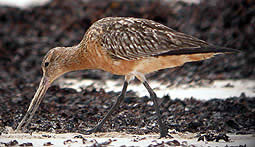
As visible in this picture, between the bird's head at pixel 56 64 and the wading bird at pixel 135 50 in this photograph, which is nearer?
the wading bird at pixel 135 50

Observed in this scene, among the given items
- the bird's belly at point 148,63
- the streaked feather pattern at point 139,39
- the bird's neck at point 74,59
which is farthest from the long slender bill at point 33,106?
the streaked feather pattern at point 139,39

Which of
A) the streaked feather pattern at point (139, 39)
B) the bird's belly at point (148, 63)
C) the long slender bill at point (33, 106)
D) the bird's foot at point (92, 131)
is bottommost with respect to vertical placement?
the bird's foot at point (92, 131)

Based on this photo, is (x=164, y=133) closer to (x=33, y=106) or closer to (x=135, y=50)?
(x=135, y=50)

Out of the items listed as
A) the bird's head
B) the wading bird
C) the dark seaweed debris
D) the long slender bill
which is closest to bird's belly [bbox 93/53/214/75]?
the wading bird

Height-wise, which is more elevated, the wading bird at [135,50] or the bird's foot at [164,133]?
the wading bird at [135,50]

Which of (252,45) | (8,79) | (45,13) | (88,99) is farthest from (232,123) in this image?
(45,13)

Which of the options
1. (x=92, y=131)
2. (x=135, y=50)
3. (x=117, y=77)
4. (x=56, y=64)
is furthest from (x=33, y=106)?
(x=117, y=77)

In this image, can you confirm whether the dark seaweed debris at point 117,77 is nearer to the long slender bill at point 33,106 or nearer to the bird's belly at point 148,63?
the long slender bill at point 33,106

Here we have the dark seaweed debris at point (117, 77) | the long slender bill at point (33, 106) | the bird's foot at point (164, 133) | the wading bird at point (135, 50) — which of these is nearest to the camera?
the bird's foot at point (164, 133)

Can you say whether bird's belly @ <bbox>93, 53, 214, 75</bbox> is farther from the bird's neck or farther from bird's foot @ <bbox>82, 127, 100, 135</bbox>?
bird's foot @ <bbox>82, 127, 100, 135</bbox>
